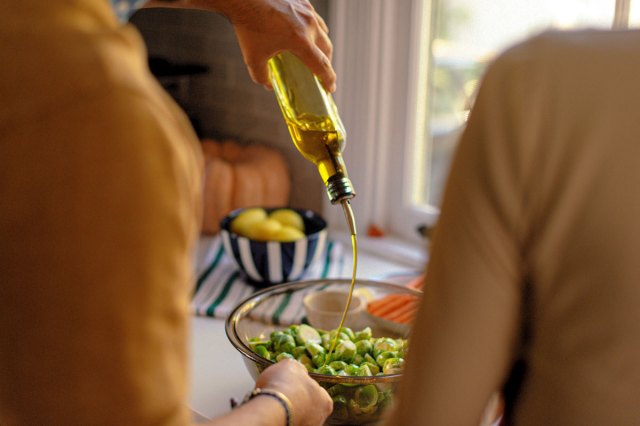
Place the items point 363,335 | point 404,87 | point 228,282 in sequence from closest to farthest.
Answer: point 363,335
point 228,282
point 404,87

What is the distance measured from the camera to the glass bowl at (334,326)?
1.00 metres

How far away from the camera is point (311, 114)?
1.14 m

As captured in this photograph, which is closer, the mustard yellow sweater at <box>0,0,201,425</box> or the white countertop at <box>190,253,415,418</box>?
the mustard yellow sweater at <box>0,0,201,425</box>


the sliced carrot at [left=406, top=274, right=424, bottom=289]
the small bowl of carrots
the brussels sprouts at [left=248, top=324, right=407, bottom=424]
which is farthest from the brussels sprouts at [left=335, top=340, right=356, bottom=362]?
the sliced carrot at [left=406, top=274, right=424, bottom=289]

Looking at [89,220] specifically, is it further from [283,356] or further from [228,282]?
[228,282]

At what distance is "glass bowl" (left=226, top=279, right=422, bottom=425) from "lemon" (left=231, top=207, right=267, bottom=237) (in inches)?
12.9

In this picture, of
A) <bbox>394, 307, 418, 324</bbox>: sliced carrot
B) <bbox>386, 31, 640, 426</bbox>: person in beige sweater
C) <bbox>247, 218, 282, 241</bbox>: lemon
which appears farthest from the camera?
<bbox>247, 218, 282, 241</bbox>: lemon

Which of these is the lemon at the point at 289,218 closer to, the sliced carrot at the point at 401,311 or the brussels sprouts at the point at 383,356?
the sliced carrot at the point at 401,311

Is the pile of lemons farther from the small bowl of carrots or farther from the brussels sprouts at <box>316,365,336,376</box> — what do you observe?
the brussels sprouts at <box>316,365,336,376</box>

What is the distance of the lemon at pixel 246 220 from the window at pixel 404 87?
0.35 meters

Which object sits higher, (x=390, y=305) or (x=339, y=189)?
(x=339, y=189)

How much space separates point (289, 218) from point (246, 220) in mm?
96

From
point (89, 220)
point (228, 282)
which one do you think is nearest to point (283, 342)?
point (228, 282)

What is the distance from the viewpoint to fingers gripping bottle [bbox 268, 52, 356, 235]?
1.12m
